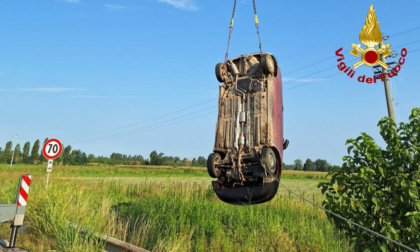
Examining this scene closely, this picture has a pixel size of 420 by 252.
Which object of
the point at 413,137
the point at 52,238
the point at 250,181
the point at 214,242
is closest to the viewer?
the point at 413,137

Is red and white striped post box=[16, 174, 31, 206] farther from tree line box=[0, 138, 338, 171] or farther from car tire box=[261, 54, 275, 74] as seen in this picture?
tree line box=[0, 138, 338, 171]

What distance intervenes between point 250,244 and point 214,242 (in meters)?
0.73

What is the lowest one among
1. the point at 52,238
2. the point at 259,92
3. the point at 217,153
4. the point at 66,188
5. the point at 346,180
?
the point at 52,238

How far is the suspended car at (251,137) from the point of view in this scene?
15.8ft

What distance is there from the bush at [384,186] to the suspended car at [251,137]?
98cm

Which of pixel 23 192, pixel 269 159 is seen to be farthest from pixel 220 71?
pixel 23 192

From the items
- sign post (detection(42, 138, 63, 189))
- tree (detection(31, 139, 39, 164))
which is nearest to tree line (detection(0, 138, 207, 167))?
tree (detection(31, 139, 39, 164))

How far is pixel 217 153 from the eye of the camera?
5203mm

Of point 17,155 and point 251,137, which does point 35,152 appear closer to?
point 17,155

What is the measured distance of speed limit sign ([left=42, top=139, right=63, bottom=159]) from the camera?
10703 mm

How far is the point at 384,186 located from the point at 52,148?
10657 millimetres

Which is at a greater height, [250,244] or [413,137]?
[413,137]

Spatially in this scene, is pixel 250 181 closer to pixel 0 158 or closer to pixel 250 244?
pixel 250 244

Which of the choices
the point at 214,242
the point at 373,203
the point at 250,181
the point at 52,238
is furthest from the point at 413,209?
the point at 52,238
